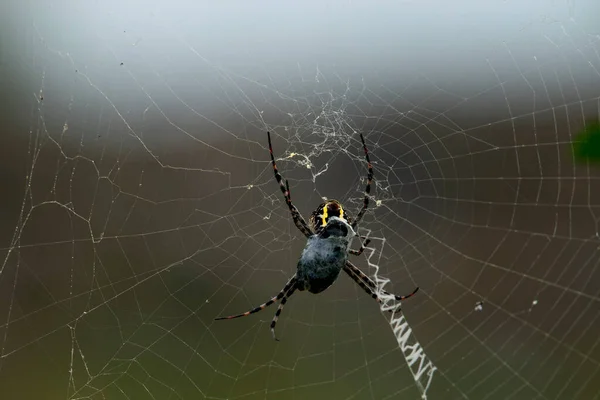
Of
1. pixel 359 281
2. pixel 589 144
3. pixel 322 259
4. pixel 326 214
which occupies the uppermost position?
pixel 589 144

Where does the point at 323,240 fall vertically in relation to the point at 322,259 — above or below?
above

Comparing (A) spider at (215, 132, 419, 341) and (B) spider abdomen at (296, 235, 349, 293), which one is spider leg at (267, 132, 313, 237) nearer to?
(A) spider at (215, 132, 419, 341)

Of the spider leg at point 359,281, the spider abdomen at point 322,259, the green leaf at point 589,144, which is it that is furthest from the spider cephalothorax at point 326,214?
the green leaf at point 589,144

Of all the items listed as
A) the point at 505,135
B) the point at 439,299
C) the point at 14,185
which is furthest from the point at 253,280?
the point at 505,135

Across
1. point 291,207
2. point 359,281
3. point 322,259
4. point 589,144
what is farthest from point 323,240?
point 589,144

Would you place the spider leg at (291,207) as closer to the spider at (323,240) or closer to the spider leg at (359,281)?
the spider at (323,240)

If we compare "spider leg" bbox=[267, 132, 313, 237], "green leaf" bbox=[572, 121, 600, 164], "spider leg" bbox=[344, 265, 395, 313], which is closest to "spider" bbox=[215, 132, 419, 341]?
"spider leg" bbox=[267, 132, 313, 237]

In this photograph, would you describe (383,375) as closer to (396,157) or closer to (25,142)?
(396,157)

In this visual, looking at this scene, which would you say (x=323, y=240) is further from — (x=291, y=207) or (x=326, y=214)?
(x=291, y=207)
